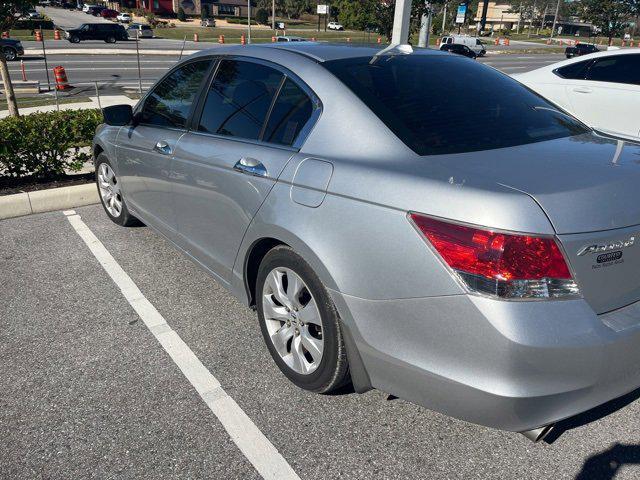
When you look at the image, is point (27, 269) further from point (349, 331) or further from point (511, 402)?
point (511, 402)

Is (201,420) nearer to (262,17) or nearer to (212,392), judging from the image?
(212,392)

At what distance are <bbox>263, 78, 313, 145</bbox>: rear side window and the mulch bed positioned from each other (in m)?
4.31

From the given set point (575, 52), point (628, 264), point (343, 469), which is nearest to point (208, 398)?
point (343, 469)

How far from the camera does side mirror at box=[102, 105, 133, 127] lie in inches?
161

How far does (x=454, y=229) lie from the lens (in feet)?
6.14

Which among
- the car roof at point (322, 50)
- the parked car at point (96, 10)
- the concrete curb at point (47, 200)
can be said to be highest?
the parked car at point (96, 10)

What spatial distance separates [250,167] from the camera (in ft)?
9.05

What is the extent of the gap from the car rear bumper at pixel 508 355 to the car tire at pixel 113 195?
342 cm

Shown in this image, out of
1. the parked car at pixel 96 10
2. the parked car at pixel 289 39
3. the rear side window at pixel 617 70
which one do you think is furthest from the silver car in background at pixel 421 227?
the parked car at pixel 96 10

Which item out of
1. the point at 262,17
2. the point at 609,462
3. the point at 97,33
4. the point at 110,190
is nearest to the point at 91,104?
the point at 110,190

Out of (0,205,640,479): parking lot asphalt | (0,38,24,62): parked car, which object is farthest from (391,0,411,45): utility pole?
(0,38,24,62): parked car

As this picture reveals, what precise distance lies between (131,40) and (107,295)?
46283 mm

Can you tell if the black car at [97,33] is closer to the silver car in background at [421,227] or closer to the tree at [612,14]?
the silver car in background at [421,227]

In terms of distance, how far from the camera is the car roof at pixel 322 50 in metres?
2.91
